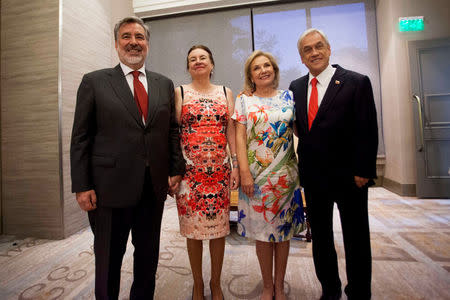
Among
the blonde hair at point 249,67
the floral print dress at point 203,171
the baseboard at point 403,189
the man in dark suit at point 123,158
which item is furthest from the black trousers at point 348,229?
the baseboard at point 403,189

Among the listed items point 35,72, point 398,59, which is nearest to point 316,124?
point 35,72

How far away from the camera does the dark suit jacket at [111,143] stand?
1.12 m

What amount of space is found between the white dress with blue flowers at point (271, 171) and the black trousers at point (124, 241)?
52 cm

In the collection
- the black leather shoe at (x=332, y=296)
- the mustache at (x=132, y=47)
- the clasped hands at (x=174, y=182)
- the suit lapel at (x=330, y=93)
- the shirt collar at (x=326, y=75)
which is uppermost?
the mustache at (x=132, y=47)

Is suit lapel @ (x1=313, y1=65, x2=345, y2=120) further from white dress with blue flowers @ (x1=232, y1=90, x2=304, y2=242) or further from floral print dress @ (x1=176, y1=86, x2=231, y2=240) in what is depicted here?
floral print dress @ (x1=176, y1=86, x2=231, y2=240)

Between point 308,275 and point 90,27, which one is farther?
point 90,27

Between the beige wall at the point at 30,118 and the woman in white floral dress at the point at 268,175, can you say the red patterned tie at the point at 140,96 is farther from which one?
the beige wall at the point at 30,118

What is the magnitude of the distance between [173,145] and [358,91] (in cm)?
102

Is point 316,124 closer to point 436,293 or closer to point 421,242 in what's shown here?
point 436,293

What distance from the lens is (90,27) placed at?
295 cm

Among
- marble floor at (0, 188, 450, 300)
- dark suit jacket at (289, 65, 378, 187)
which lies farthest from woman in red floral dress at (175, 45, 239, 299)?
dark suit jacket at (289, 65, 378, 187)

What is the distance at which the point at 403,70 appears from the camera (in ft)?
11.8

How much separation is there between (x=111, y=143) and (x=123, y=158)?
9cm

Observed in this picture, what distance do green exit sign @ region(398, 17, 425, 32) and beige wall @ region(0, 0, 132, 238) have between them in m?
4.42
